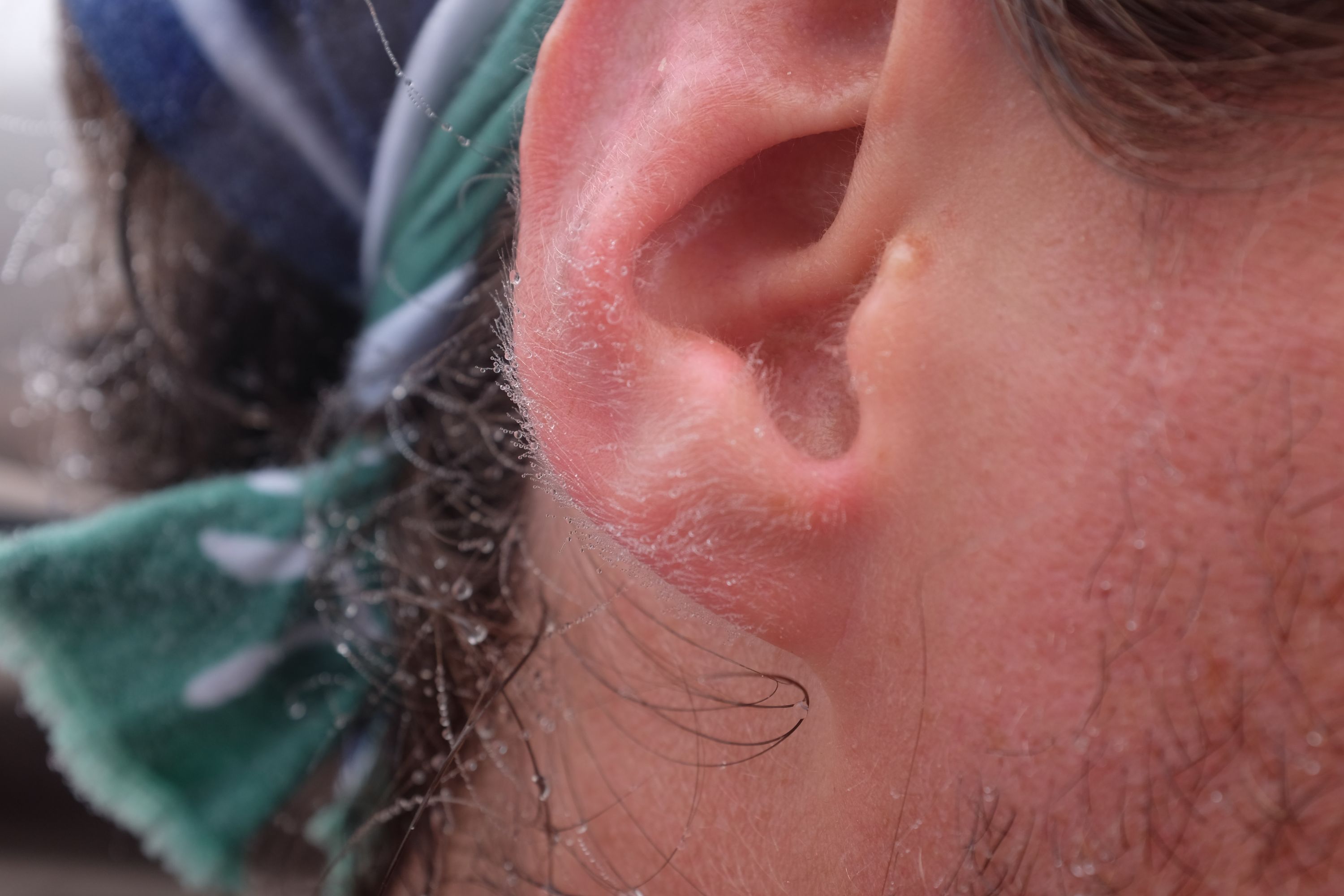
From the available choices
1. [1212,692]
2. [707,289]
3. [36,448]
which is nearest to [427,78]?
[707,289]

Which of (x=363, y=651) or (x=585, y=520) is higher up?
(x=585, y=520)

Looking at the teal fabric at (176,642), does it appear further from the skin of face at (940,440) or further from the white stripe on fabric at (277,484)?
the skin of face at (940,440)

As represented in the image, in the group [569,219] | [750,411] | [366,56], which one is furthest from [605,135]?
[366,56]

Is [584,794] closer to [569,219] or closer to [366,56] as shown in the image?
[569,219]

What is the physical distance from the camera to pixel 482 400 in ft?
1.97

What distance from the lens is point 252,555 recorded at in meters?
0.78

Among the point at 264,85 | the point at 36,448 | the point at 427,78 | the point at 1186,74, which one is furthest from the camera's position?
the point at 36,448

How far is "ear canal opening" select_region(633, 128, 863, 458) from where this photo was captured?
1.45 feet

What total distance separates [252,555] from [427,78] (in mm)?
372

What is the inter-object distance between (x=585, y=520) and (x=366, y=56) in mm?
446

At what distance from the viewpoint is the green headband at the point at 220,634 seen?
0.74 metres

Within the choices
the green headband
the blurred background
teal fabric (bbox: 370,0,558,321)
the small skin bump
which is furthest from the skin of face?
the blurred background

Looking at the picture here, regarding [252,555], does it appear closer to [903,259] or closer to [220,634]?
[220,634]

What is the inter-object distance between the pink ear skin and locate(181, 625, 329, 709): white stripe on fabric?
44cm
